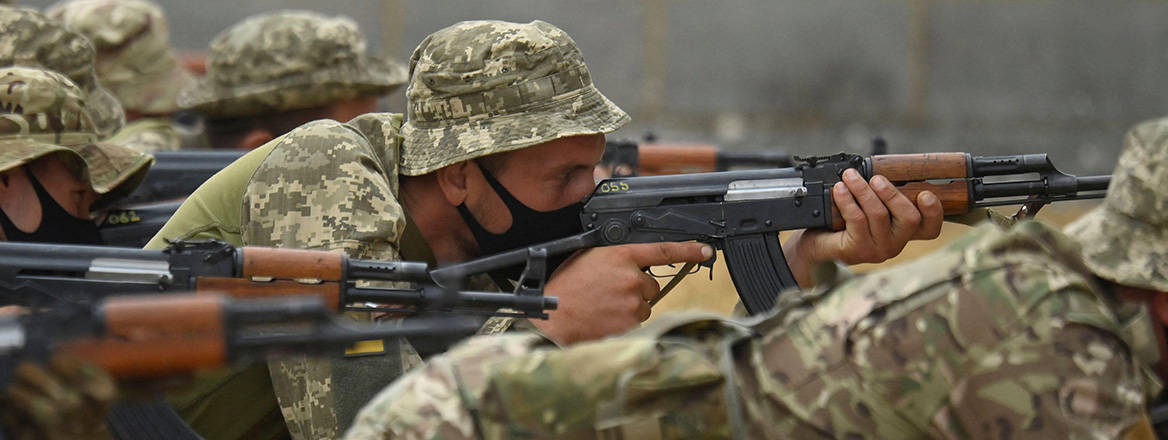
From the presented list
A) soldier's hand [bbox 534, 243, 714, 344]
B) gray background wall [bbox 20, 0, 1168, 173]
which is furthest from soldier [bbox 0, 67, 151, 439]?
gray background wall [bbox 20, 0, 1168, 173]

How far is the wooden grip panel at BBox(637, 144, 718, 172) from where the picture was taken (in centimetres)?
789

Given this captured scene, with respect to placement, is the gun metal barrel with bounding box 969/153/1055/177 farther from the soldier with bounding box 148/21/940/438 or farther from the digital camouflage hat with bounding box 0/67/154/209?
the digital camouflage hat with bounding box 0/67/154/209

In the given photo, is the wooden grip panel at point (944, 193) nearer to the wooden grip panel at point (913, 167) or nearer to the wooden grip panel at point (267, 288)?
the wooden grip panel at point (913, 167)

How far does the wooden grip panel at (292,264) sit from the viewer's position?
3.59m

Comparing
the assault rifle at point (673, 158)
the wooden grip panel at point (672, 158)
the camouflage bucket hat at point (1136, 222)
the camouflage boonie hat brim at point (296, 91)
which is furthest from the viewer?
the wooden grip panel at point (672, 158)

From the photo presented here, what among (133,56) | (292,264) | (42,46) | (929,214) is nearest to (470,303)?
(292,264)

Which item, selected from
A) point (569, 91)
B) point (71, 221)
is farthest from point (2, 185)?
point (569, 91)

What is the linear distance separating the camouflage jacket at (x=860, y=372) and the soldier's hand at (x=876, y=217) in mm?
1906

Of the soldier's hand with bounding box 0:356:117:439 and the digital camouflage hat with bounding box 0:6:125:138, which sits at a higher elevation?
the soldier's hand with bounding box 0:356:117:439

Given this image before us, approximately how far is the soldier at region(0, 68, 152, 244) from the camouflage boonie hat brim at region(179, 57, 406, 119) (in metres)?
1.93

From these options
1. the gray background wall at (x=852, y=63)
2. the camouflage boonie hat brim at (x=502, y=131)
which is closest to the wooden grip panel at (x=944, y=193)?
the camouflage boonie hat brim at (x=502, y=131)

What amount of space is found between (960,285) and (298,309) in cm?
108

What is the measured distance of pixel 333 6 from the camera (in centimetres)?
1303

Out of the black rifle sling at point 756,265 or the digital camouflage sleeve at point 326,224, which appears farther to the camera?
the black rifle sling at point 756,265
